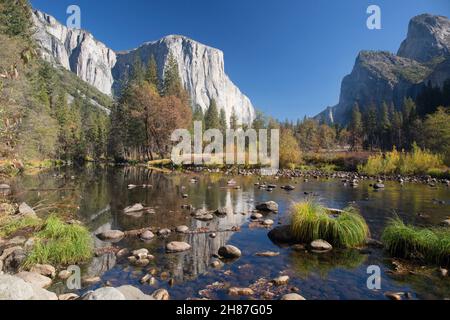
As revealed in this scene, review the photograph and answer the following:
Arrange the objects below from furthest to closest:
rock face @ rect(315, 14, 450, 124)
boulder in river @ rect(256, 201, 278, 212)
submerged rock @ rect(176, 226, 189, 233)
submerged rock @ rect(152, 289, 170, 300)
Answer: rock face @ rect(315, 14, 450, 124)
boulder in river @ rect(256, 201, 278, 212)
submerged rock @ rect(176, 226, 189, 233)
submerged rock @ rect(152, 289, 170, 300)

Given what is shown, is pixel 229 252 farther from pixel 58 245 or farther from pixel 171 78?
pixel 171 78

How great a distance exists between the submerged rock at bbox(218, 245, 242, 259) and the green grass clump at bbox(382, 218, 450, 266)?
4256 millimetres

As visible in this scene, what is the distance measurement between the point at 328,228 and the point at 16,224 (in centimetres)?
1017

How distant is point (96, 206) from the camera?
1534 cm

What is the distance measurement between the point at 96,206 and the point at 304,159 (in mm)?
36245

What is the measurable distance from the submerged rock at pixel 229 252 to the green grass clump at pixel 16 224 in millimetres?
5831

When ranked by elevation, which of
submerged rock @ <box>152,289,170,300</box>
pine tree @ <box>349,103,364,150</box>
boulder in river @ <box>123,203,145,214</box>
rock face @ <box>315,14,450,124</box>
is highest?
rock face @ <box>315,14,450,124</box>

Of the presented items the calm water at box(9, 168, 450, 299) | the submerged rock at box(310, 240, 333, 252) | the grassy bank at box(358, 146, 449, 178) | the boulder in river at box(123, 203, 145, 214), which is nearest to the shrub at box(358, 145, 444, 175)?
the grassy bank at box(358, 146, 449, 178)

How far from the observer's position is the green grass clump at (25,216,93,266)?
7.31m

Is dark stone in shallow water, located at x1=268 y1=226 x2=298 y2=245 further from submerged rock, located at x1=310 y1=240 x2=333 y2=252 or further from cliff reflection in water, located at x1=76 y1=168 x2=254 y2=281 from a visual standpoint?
cliff reflection in water, located at x1=76 y1=168 x2=254 y2=281

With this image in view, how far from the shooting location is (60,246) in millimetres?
7641

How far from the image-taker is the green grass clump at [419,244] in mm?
7297

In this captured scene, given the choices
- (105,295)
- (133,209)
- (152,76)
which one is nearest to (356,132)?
(152,76)
